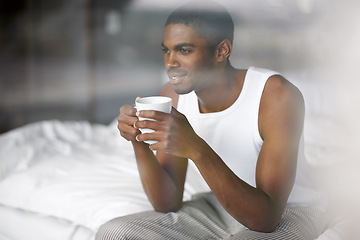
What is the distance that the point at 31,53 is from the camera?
2645mm

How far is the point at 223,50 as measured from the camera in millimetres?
633

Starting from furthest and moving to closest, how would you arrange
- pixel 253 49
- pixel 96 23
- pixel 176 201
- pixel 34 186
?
1. pixel 96 23
2. pixel 34 186
3. pixel 176 201
4. pixel 253 49

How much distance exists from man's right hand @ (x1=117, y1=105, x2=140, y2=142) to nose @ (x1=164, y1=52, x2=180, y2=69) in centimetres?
10

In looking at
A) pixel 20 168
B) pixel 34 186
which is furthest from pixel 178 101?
pixel 20 168

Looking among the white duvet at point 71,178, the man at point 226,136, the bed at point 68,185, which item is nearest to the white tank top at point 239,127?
the man at point 226,136

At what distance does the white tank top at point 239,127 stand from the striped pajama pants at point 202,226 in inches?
4.5

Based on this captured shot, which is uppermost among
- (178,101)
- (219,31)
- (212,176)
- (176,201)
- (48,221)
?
(219,31)

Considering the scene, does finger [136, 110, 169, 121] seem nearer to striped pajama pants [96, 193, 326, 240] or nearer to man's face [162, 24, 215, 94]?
man's face [162, 24, 215, 94]

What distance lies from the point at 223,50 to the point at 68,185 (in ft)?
2.41

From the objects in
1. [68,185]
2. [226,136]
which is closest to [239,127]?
[226,136]

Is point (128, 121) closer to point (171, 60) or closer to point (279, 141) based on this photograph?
point (171, 60)

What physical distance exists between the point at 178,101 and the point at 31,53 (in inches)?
90.0

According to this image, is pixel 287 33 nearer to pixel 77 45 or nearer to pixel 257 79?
pixel 257 79

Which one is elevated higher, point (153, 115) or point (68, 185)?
point (153, 115)
